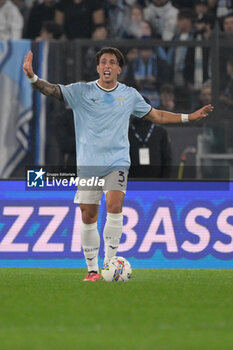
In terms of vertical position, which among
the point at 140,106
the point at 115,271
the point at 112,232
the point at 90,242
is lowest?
the point at 115,271

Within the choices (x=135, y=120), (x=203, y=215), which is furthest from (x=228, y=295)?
(x=135, y=120)

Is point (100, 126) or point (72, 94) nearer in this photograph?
point (100, 126)

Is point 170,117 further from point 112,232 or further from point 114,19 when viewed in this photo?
point 114,19

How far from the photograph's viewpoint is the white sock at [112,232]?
954 centimetres

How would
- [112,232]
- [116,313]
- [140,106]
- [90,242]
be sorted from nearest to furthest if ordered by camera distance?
1. [116,313]
2. [112,232]
3. [90,242]
4. [140,106]

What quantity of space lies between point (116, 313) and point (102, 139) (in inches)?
112

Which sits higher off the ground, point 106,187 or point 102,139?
point 102,139

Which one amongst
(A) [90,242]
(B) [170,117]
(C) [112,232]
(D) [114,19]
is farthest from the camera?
(D) [114,19]

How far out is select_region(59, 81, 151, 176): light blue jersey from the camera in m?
9.51

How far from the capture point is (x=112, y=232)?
959cm

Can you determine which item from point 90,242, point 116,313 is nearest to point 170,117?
point 90,242

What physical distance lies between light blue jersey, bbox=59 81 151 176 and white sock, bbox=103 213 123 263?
459mm

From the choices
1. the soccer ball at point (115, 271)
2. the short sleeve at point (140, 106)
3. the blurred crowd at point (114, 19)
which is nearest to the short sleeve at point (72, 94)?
the short sleeve at point (140, 106)

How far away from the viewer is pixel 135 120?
13602 mm
